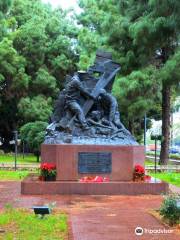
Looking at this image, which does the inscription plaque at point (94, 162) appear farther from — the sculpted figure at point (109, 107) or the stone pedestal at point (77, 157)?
the sculpted figure at point (109, 107)

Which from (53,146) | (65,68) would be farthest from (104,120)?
(65,68)

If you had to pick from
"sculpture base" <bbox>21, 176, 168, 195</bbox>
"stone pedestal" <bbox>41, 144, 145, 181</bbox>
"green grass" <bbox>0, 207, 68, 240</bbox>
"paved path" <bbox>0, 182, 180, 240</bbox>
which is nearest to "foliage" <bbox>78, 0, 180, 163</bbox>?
"stone pedestal" <bbox>41, 144, 145, 181</bbox>

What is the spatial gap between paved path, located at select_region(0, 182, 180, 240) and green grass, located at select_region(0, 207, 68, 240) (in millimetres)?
241

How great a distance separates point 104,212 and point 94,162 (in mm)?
4654

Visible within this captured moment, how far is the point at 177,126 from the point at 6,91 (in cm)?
1498

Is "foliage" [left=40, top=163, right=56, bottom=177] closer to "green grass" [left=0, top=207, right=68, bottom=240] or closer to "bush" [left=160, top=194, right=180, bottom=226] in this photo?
"green grass" [left=0, top=207, right=68, bottom=240]

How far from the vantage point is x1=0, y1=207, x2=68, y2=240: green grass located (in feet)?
27.5

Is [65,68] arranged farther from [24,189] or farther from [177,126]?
[24,189]

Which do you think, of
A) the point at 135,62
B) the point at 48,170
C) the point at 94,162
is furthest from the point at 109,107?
the point at 135,62

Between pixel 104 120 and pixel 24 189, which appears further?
pixel 104 120

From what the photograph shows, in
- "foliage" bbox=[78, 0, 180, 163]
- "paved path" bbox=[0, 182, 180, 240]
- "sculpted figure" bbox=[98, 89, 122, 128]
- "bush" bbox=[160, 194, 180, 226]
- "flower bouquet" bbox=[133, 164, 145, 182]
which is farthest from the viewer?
"foliage" bbox=[78, 0, 180, 163]

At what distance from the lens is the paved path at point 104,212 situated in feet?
27.8

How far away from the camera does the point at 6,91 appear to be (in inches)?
1810

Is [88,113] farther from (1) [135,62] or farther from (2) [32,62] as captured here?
(2) [32,62]
